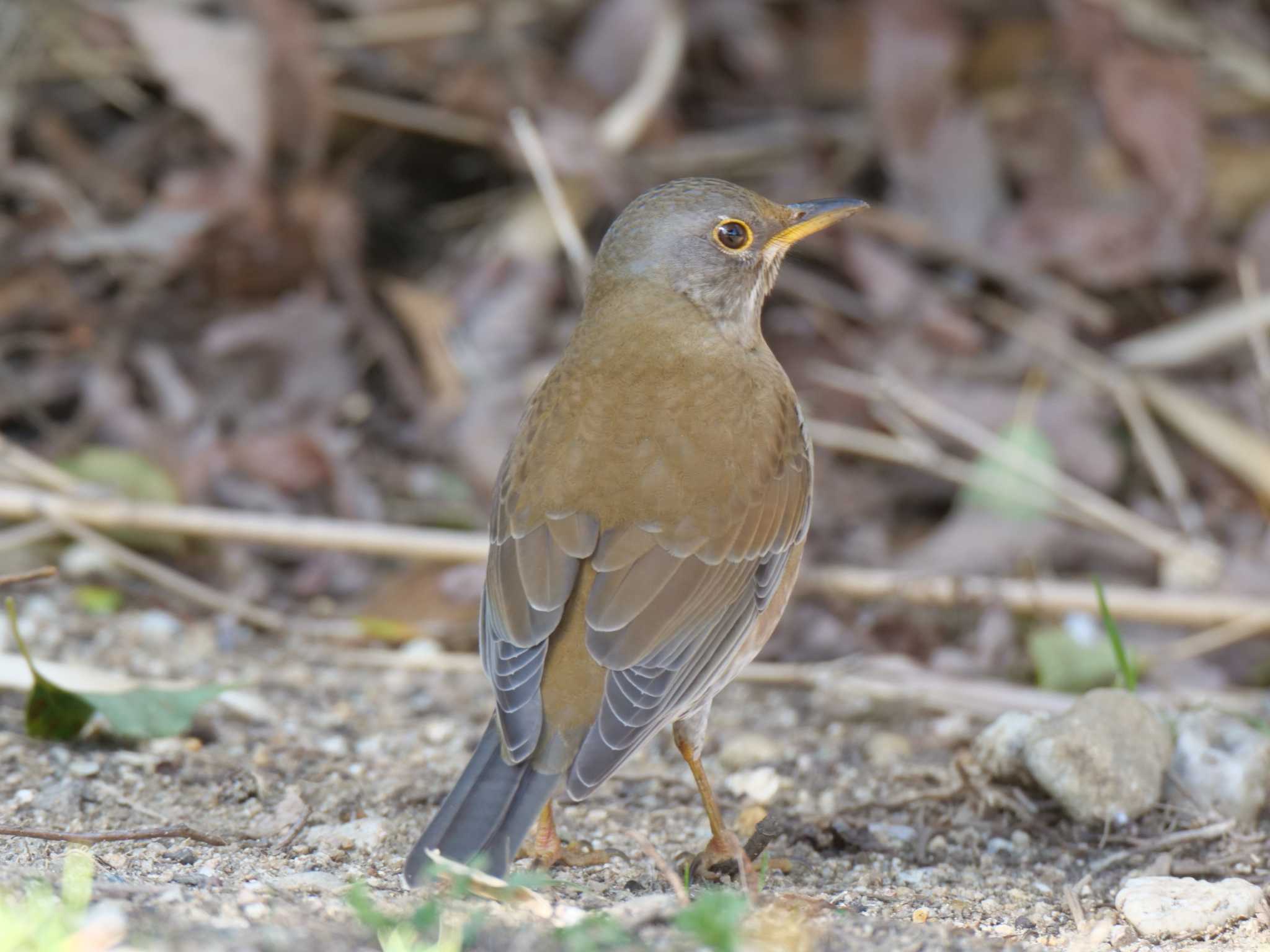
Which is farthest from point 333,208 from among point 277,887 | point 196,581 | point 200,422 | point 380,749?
point 277,887

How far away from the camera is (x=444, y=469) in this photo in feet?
22.1

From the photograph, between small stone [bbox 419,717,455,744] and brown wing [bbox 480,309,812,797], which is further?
small stone [bbox 419,717,455,744]

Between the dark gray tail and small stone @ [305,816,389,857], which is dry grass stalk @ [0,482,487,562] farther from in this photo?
the dark gray tail

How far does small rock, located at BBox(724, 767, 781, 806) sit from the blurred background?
3.29ft

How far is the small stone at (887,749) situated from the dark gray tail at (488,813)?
1.61 metres

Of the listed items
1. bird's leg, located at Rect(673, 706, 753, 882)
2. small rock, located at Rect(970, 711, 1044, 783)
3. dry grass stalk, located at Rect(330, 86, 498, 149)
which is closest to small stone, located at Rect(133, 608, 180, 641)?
bird's leg, located at Rect(673, 706, 753, 882)

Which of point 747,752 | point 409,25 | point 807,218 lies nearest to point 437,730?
point 747,752

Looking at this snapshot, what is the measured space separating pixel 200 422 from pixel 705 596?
332cm

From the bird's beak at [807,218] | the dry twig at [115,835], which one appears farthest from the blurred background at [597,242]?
the dry twig at [115,835]

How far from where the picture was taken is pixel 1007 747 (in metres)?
4.42

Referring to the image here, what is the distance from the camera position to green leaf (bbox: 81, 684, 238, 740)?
4324 mm

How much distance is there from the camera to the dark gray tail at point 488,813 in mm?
3330

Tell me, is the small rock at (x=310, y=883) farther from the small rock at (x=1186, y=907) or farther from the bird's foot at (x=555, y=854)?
the small rock at (x=1186, y=907)

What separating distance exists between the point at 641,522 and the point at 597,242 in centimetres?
340
